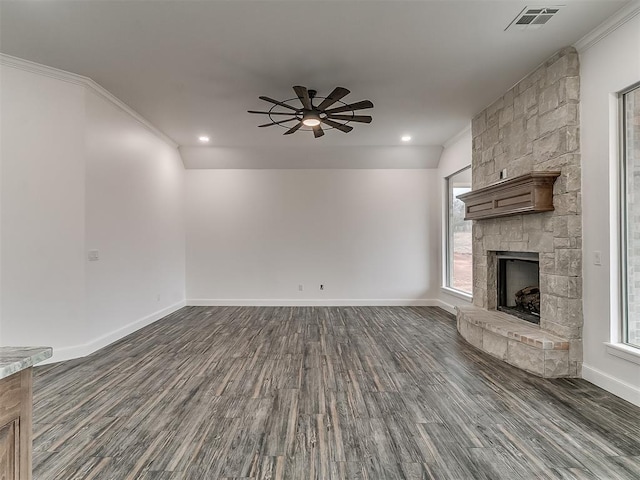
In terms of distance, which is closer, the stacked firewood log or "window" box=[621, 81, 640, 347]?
"window" box=[621, 81, 640, 347]

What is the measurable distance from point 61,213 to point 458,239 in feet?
20.1

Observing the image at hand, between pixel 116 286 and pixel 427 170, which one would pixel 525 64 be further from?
pixel 116 286

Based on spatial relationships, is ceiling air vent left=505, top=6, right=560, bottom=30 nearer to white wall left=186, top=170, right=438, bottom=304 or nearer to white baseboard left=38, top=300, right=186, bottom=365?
white wall left=186, top=170, right=438, bottom=304

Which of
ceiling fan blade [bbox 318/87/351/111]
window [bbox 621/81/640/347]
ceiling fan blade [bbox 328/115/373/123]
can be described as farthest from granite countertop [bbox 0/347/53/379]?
window [bbox 621/81/640/347]

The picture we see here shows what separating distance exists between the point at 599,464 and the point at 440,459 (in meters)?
0.91

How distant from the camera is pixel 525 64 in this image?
3680mm

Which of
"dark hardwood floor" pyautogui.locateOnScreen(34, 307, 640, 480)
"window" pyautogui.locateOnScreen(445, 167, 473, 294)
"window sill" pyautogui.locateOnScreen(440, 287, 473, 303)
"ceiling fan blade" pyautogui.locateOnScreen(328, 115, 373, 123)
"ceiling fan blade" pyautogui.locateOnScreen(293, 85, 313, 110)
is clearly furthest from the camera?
"window" pyautogui.locateOnScreen(445, 167, 473, 294)

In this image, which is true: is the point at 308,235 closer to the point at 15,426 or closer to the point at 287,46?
the point at 287,46

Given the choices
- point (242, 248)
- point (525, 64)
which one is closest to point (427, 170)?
point (525, 64)

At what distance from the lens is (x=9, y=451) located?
1.08 meters

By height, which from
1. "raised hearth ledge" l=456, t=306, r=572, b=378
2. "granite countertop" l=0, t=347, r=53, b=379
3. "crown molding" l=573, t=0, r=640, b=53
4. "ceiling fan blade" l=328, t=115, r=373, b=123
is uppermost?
"crown molding" l=573, t=0, r=640, b=53

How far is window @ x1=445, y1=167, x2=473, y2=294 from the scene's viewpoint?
613 centimetres

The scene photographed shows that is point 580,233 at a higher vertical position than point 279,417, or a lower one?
higher

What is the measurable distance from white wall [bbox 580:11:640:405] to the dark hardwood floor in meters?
0.26
